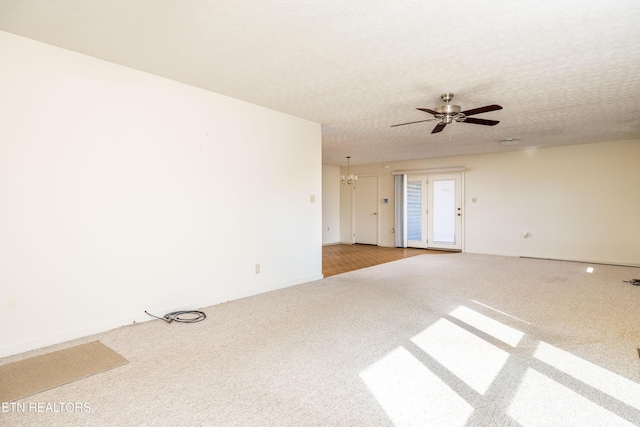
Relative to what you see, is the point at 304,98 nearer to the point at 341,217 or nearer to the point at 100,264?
the point at 100,264

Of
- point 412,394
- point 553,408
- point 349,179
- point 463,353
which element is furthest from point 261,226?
point 349,179

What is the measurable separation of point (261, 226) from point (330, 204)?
590cm

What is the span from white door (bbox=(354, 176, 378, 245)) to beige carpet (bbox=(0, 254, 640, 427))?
5.85 meters

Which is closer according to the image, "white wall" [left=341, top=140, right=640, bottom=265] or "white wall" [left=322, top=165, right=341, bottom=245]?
"white wall" [left=341, top=140, right=640, bottom=265]

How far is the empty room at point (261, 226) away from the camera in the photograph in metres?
2.12

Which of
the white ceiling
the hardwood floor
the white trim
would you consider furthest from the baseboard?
the white trim

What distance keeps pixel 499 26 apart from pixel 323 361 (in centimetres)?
282

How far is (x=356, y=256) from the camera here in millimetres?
7926

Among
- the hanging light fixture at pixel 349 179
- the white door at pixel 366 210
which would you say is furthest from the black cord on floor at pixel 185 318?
the white door at pixel 366 210

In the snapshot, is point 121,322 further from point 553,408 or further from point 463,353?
point 553,408

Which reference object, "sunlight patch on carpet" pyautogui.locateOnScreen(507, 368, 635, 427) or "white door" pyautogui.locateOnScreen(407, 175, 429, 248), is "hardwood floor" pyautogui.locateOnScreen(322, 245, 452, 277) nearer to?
"white door" pyautogui.locateOnScreen(407, 175, 429, 248)

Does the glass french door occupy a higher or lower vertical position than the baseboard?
higher

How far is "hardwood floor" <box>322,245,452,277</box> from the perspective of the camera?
6.47 meters

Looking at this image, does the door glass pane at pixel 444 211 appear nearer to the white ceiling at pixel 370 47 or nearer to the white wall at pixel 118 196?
the white ceiling at pixel 370 47
